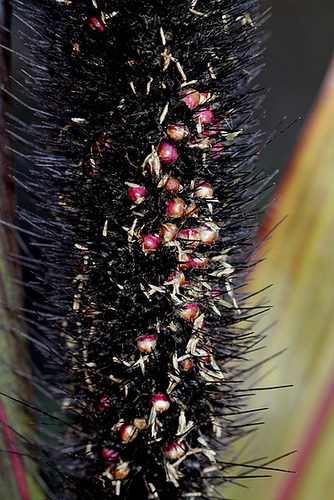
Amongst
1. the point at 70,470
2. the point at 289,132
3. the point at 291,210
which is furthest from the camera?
the point at 289,132

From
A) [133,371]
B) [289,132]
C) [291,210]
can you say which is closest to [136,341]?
[133,371]

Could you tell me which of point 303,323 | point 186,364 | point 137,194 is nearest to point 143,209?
point 137,194

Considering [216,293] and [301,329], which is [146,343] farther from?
[301,329]

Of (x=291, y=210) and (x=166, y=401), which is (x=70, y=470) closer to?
(x=166, y=401)

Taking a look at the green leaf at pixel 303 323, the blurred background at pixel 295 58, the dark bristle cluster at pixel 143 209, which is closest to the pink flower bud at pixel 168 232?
the dark bristle cluster at pixel 143 209

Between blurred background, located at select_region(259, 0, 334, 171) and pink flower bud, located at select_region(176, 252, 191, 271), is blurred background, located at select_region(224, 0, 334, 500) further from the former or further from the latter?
blurred background, located at select_region(259, 0, 334, 171)
